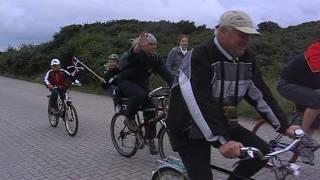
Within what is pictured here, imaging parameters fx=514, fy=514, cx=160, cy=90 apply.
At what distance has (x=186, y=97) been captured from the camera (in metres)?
3.52

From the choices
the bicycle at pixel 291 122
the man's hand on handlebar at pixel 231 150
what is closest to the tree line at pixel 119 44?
the bicycle at pixel 291 122

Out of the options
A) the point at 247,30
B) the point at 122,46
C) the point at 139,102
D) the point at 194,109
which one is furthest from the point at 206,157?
the point at 122,46

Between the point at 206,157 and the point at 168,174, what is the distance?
1.84 ft

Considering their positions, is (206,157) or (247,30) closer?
(247,30)

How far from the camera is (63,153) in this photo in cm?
815

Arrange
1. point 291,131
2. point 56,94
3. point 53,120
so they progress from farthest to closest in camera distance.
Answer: point 53,120 < point 56,94 < point 291,131

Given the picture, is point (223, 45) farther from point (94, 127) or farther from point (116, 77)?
point (94, 127)

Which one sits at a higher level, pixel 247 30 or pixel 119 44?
pixel 119 44

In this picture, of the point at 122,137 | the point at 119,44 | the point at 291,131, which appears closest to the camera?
the point at 291,131

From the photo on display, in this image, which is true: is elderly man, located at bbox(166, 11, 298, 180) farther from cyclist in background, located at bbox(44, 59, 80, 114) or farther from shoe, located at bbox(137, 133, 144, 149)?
cyclist in background, located at bbox(44, 59, 80, 114)

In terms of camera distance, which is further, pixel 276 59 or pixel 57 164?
pixel 276 59

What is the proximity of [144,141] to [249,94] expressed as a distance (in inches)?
132

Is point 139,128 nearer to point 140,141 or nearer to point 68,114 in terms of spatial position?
point 140,141

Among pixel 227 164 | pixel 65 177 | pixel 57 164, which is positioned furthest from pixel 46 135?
pixel 227 164
